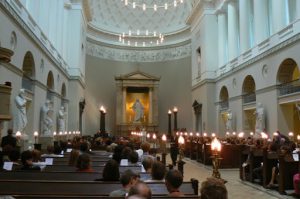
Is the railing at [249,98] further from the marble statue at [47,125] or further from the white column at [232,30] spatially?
the marble statue at [47,125]

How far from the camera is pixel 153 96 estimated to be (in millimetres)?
30797

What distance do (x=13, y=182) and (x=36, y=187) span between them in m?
0.36

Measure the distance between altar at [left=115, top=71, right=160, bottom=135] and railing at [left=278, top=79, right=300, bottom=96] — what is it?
14538mm

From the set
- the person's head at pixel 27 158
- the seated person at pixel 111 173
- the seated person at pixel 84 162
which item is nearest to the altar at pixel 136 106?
the person's head at pixel 27 158

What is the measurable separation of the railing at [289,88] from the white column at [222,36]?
33.3 ft

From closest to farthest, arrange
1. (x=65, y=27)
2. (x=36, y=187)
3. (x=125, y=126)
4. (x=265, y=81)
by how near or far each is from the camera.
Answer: (x=36, y=187)
(x=265, y=81)
(x=65, y=27)
(x=125, y=126)

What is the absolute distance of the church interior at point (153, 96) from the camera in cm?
673

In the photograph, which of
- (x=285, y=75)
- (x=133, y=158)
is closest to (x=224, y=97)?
(x=285, y=75)

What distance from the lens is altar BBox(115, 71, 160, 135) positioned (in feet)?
98.6

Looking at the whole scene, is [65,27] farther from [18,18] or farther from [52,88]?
[18,18]

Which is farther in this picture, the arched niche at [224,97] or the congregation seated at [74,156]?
the arched niche at [224,97]

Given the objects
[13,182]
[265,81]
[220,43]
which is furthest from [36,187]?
[220,43]

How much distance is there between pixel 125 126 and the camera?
3006 centimetres

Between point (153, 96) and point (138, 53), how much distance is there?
20.4 feet
